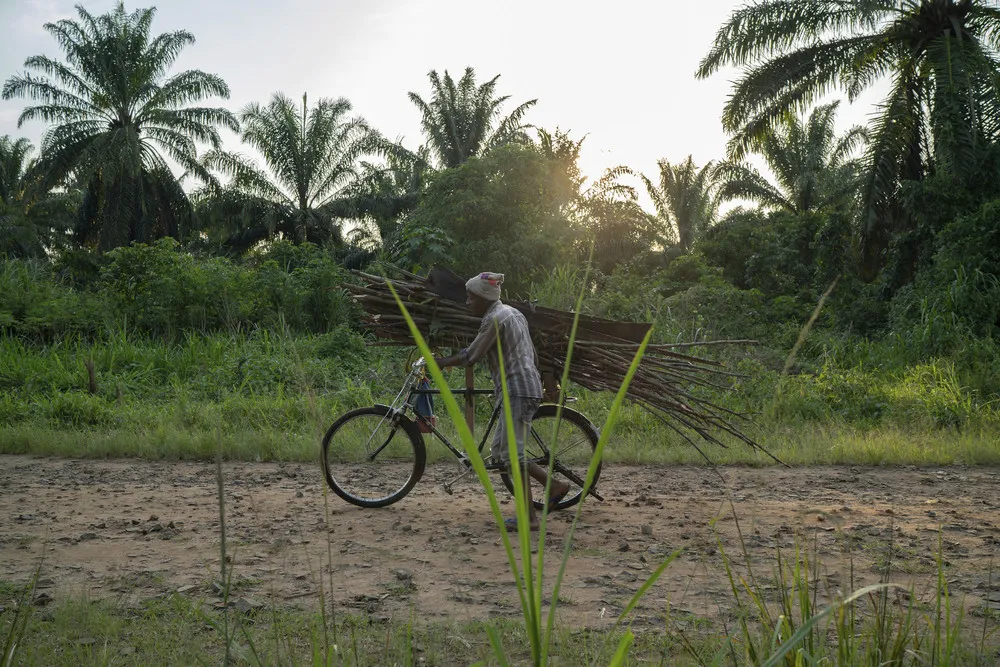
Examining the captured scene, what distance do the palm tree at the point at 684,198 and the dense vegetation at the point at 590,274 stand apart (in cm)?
485

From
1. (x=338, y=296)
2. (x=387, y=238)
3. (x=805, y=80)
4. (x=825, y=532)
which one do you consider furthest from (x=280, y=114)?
(x=825, y=532)

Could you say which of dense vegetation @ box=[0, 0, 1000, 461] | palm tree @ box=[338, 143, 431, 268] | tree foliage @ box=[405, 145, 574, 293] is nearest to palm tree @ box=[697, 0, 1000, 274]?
dense vegetation @ box=[0, 0, 1000, 461]

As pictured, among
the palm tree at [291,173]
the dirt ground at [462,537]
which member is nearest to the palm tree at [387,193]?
the palm tree at [291,173]

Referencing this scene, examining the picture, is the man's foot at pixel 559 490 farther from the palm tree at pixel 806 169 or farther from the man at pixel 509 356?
the palm tree at pixel 806 169

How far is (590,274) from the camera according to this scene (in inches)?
800

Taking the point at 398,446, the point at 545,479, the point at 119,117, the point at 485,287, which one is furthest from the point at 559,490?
the point at 119,117

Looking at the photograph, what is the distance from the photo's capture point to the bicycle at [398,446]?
19.1ft

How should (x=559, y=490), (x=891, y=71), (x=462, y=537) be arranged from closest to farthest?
1. (x=462, y=537)
2. (x=559, y=490)
3. (x=891, y=71)

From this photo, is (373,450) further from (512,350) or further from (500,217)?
(500,217)

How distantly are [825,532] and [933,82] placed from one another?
13.7 metres

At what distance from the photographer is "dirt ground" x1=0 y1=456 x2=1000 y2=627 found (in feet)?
13.0

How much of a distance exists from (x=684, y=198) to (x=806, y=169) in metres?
6.39

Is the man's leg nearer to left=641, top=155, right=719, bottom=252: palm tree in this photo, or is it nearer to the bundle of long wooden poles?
the bundle of long wooden poles

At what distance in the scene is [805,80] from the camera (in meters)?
17.0
